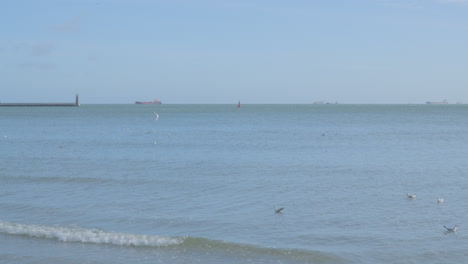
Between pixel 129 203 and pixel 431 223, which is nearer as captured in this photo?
pixel 431 223

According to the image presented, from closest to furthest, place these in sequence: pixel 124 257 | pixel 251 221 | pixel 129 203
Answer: pixel 124 257 < pixel 251 221 < pixel 129 203

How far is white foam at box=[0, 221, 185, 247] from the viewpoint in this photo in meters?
14.2

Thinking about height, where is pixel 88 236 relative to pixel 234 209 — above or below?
below

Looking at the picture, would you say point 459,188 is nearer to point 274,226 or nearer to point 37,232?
point 274,226

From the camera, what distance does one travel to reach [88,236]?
14586 mm

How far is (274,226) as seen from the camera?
1577cm

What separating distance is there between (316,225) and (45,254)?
7319mm

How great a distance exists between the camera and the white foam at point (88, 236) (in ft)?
46.5

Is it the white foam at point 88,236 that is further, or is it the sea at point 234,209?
the white foam at point 88,236

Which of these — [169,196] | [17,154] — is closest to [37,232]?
[169,196]

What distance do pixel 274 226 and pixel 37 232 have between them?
6512 mm

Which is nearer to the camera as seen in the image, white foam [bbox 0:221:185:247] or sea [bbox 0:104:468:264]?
sea [bbox 0:104:468:264]

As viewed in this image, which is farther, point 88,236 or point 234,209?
point 234,209

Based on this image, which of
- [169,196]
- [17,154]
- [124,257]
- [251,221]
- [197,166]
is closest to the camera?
[124,257]
